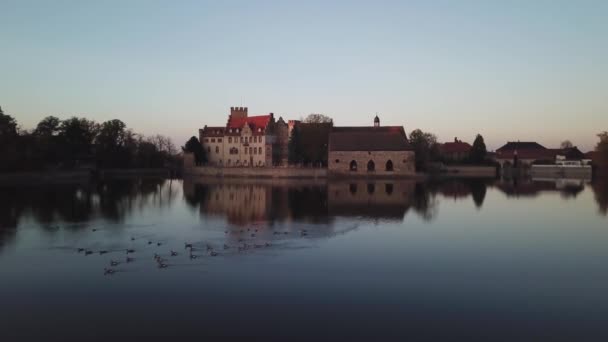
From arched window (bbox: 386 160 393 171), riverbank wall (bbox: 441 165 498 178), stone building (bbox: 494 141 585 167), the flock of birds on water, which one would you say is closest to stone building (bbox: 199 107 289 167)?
arched window (bbox: 386 160 393 171)

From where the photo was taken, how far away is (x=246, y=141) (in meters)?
68.9

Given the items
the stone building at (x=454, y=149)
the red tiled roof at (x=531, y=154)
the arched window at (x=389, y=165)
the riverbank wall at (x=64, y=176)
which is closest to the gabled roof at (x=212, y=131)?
the riverbank wall at (x=64, y=176)

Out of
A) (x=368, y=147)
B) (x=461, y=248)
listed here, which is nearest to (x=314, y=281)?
(x=461, y=248)

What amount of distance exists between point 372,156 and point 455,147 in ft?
129

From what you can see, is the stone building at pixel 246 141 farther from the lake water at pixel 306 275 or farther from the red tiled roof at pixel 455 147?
the lake water at pixel 306 275

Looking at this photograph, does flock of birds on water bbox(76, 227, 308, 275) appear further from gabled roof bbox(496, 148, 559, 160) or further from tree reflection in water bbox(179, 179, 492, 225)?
gabled roof bbox(496, 148, 559, 160)

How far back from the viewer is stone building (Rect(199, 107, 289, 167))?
67.9 metres

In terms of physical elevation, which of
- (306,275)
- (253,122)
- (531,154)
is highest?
(253,122)

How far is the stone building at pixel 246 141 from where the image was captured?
6794 centimetres

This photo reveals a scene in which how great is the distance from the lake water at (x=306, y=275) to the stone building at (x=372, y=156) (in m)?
33.8

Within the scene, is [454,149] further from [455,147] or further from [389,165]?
[389,165]

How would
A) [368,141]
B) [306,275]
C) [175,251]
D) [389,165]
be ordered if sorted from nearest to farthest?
[306,275] → [175,251] → [389,165] → [368,141]

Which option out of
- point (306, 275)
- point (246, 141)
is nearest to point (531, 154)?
point (246, 141)

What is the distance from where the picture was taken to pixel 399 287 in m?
12.6
